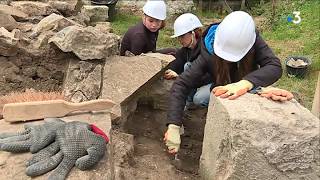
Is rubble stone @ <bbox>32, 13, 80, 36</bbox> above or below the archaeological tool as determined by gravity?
above

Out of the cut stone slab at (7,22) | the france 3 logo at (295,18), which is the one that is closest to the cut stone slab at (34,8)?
the cut stone slab at (7,22)

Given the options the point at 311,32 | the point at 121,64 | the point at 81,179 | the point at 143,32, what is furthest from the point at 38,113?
the point at 311,32

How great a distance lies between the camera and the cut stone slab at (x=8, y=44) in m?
3.49

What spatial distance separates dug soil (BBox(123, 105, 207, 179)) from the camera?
9.27 ft

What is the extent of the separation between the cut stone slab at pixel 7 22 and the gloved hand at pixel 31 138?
1840mm

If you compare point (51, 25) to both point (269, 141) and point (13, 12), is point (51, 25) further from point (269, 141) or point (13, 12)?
point (269, 141)

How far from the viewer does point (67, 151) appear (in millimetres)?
2115

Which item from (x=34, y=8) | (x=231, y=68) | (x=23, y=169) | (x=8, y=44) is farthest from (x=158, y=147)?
(x=34, y=8)

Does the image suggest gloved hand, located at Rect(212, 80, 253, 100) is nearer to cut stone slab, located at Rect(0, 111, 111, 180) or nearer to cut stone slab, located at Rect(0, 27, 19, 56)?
cut stone slab, located at Rect(0, 111, 111, 180)

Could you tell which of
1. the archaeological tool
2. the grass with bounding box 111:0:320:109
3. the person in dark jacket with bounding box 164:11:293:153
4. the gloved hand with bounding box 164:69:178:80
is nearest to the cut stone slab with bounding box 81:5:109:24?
the grass with bounding box 111:0:320:109

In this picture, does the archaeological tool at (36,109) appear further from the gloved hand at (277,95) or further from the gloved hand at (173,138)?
the gloved hand at (277,95)

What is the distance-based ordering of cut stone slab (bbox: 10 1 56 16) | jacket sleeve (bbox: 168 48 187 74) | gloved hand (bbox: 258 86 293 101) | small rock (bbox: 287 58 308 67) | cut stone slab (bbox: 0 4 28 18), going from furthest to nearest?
small rock (bbox: 287 58 308 67), cut stone slab (bbox: 10 1 56 16), cut stone slab (bbox: 0 4 28 18), jacket sleeve (bbox: 168 48 187 74), gloved hand (bbox: 258 86 293 101)

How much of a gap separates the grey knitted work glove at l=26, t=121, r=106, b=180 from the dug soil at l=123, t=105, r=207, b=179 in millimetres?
558

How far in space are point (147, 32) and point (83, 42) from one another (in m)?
1.01
